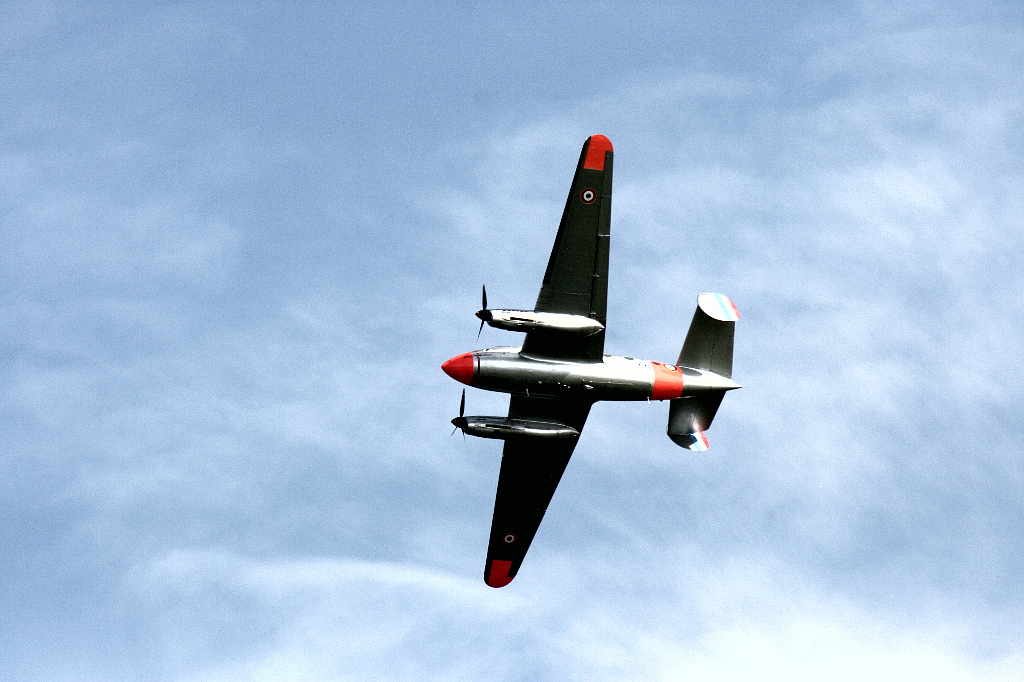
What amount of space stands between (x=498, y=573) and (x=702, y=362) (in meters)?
14.9

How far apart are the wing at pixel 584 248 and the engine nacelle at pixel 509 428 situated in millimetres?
4413

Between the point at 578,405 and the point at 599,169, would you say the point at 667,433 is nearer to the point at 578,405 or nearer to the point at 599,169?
the point at 578,405

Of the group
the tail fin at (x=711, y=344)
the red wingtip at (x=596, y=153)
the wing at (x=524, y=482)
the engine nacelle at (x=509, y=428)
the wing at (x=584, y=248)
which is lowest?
the wing at (x=524, y=482)

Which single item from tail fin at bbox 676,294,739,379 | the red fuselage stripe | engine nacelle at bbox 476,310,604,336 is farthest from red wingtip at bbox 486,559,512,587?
engine nacelle at bbox 476,310,604,336

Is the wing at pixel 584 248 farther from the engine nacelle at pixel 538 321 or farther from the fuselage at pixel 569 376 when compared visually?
the fuselage at pixel 569 376

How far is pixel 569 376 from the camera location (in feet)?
181

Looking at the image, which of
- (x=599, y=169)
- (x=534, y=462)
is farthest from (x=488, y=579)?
(x=599, y=169)

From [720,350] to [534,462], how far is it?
10.4 meters

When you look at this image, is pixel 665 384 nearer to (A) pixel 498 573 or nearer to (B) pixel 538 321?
(B) pixel 538 321

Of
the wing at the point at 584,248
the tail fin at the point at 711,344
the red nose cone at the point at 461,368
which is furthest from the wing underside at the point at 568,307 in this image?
the tail fin at the point at 711,344

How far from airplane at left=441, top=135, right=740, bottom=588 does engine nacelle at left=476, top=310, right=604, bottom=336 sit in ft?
0.14

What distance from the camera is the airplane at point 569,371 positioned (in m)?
53.5

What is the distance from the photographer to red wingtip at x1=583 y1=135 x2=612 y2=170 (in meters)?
53.4

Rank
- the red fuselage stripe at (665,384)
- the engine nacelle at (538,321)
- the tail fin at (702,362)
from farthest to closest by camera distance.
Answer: the tail fin at (702,362)
the red fuselage stripe at (665,384)
the engine nacelle at (538,321)
